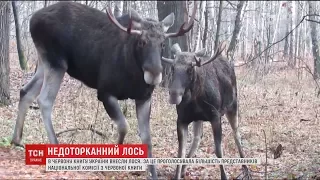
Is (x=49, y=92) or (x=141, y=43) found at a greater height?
(x=141, y=43)

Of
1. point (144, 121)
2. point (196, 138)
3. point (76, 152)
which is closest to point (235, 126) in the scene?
point (196, 138)

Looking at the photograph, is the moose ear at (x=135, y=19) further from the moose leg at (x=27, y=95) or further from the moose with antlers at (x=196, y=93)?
the moose leg at (x=27, y=95)

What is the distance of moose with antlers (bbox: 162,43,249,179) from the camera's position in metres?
6.42

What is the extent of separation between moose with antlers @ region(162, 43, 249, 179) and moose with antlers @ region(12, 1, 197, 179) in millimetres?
412

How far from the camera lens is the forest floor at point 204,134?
6.52 meters

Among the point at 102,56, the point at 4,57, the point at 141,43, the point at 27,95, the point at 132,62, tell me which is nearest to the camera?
the point at 141,43

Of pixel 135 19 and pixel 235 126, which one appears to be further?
pixel 235 126

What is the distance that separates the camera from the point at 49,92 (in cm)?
677

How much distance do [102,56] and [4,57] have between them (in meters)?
5.07

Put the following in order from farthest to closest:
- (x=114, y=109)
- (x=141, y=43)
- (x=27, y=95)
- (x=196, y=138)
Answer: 1. (x=196, y=138)
2. (x=27, y=95)
3. (x=114, y=109)
4. (x=141, y=43)

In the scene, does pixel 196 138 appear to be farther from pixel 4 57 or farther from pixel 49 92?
pixel 4 57

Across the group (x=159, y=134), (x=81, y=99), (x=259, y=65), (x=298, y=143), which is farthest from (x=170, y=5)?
(x=298, y=143)

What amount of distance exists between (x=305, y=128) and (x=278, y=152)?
112 inches

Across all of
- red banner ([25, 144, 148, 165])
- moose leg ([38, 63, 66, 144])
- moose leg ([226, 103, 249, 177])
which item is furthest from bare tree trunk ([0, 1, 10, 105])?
moose leg ([226, 103, 249, 177])
